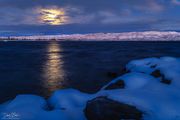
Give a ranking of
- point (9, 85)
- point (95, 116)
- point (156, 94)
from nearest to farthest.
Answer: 1. point (95, 116)
2. point (156, 94)
3. point (9, 85)

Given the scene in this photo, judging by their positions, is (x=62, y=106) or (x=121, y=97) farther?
(x=62, y=106)

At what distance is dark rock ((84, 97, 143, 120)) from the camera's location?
8.24 m

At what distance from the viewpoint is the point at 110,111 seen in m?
8.49

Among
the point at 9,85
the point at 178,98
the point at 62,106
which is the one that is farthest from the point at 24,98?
the point at 9,85

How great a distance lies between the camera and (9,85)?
22391 millimetres

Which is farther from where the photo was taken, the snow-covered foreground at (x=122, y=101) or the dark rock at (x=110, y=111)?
the snow-covered foreground at (x=122, y=101)

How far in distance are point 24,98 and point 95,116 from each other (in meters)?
3.71

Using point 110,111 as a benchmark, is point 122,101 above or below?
above

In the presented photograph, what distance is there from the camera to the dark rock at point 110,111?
8.24 m

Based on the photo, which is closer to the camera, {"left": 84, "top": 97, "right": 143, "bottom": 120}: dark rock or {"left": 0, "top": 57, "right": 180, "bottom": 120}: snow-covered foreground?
{"left": 84, "top": 97, "right": 143, "bottom": 120}: dark rock

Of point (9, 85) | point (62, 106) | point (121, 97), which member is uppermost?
point (121, 97)

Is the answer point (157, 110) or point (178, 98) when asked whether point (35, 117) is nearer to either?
point (157, 110)

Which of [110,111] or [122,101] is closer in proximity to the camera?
[110,111]

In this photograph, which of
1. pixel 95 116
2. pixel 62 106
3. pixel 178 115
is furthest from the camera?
pixel 62 106
